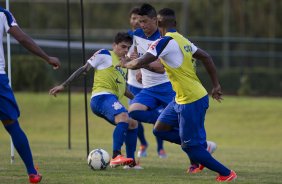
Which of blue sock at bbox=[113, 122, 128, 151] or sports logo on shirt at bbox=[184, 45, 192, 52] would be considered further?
blue sock at bbox=[113, 122, 128, 151]

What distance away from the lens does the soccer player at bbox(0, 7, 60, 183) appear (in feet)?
29.6

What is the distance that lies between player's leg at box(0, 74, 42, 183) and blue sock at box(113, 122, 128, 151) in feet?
7.50

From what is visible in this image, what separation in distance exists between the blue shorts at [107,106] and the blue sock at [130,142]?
0.40 metres

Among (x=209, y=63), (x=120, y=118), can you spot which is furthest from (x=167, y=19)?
(x=120, y=118)

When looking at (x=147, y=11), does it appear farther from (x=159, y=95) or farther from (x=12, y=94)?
(x=12, y=94)

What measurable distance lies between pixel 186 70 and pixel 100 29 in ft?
145

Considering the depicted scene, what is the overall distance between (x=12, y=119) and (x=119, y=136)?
2657 mm

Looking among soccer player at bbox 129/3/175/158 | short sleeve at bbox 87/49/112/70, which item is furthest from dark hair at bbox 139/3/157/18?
short sleeve at bbox 87/49/112/70

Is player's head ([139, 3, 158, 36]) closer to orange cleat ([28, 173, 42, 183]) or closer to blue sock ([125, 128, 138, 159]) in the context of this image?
blue sock ([125, 128, 138, 159])

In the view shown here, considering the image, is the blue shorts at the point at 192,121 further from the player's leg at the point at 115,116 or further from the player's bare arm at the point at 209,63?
the player's leg at the point at 115,116

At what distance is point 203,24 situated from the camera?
51062mm

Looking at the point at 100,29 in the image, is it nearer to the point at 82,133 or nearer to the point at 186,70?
the point at 82,133

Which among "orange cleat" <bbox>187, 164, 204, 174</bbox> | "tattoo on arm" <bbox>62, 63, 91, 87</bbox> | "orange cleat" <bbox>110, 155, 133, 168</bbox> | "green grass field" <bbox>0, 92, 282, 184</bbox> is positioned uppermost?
"tattoo on arm" <bbox>62, 63, 91, 87</bbox>

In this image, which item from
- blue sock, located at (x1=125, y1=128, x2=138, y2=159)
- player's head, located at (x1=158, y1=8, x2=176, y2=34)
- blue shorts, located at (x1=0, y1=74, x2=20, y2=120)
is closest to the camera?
blue shorts, located at (x1=0, y1=74, x2=20, y2=120)
